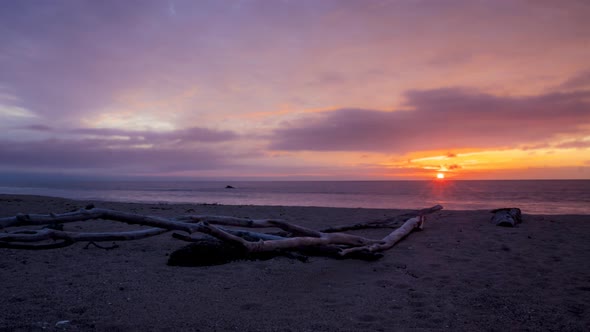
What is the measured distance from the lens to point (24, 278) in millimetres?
5562

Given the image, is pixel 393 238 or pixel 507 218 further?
pixel 507 218

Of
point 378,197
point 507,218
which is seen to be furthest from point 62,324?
point 378,197

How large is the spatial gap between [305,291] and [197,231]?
184 cm

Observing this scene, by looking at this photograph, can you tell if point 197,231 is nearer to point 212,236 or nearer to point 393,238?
point 212,236

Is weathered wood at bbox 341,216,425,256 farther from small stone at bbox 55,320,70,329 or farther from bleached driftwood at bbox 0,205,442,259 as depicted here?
small stone at bbox 55,320,70,329

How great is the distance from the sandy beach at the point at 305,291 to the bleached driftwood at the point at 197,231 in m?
0.40

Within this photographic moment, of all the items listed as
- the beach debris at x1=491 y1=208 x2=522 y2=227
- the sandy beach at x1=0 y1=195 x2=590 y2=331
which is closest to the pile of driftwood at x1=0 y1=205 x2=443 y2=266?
the sandy beach at x1=0 y1=195 x2=590 y2=331

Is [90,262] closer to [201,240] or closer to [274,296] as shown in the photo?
[201,240]

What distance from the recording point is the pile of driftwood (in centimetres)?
466

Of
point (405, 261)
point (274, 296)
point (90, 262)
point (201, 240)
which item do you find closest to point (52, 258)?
point (90, 262)

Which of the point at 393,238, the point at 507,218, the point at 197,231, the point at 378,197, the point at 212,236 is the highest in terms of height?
the point at 197,231

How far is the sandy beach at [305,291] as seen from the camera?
13.2ft

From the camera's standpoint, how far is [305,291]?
205 inches

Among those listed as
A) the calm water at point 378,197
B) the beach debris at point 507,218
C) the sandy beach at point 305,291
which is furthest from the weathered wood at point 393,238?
the calm water at point 378,197
